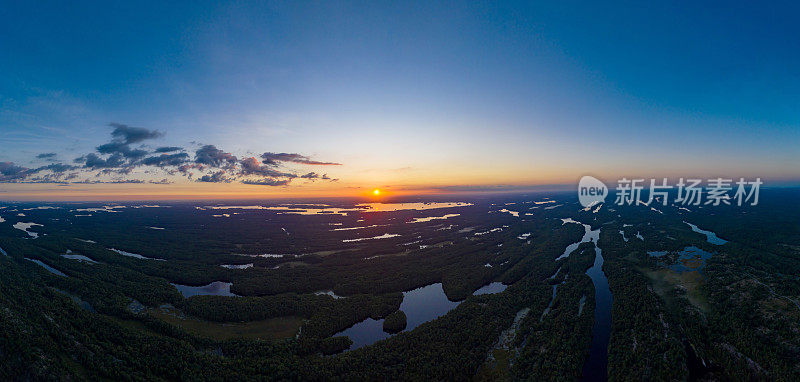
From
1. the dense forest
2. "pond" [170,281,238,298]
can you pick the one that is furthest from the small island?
"pond" [170,281,238,298]

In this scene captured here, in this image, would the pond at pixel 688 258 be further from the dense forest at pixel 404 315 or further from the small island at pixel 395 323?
the small island at pixel 395 323

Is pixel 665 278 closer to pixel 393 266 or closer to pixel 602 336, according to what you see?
pixel 602 336

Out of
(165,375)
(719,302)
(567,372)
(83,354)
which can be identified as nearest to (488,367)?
(567,372)

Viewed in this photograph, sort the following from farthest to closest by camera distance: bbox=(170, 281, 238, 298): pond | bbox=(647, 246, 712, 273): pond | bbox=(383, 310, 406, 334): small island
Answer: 1. bbox=(647, 246, 712, 273): pond
2. bbox=(170, 281, 238, 298): pond
3. bbox=(383, 310, 406, 334): small island

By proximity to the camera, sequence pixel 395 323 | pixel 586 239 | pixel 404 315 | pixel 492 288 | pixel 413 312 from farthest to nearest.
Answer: pixel 586 239
pixel 492 288
pixel 413 312
pixel 404 315
pixel 395 323

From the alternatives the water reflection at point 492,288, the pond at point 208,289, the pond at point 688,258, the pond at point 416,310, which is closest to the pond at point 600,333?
the water reflection at point 492,288

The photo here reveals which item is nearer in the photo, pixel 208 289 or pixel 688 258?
pixel 208 289

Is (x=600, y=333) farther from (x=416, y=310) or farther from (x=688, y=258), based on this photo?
(x=688, y=258)

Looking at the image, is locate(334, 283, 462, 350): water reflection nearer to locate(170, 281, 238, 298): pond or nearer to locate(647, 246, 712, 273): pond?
locate(170, 281, 238, 298): pond

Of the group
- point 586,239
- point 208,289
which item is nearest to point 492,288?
point 208,289
